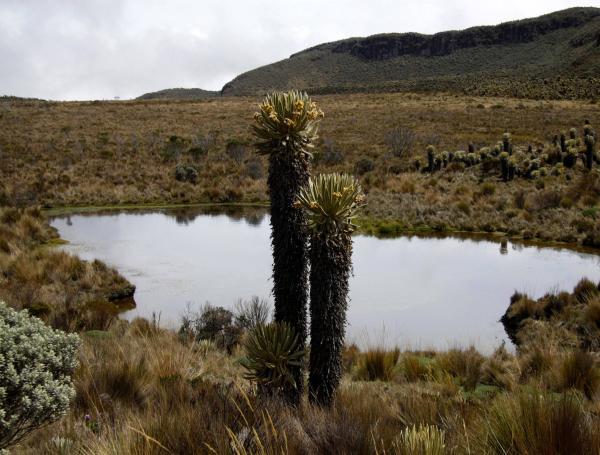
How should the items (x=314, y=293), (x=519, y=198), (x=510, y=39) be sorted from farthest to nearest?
(x=510, y=39) < (x=519, y=198) < (x=314, y=293)

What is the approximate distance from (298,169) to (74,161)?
29044 mm

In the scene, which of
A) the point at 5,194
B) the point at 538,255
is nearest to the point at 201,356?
the point at 538,255

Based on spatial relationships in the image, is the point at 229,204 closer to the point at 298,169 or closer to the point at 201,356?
the point at 201,356

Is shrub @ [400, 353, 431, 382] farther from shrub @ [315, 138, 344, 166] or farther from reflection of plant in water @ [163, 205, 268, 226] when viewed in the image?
shrub @ [315, 138, 344, 166]

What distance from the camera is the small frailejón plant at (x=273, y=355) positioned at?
501 centimetres

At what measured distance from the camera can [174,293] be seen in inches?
484

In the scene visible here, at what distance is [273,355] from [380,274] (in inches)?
346

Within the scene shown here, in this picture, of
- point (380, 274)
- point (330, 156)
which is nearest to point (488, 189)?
point (380, 274)

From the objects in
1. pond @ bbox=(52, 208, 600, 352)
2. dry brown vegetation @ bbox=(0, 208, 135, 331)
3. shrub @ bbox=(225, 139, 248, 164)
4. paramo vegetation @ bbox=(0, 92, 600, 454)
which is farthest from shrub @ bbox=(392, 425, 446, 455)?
shrub @ bbox=(225, 139, 248, 164)

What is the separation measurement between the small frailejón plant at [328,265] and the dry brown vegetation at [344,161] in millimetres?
13047

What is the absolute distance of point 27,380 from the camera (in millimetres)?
3689

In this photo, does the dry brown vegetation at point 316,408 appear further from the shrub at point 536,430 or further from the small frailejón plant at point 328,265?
the small frailejón plant at point 328,265

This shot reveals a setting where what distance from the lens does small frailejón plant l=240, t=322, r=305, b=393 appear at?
16.4ft

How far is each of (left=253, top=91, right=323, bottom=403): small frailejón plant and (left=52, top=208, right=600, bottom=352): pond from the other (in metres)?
3.75
